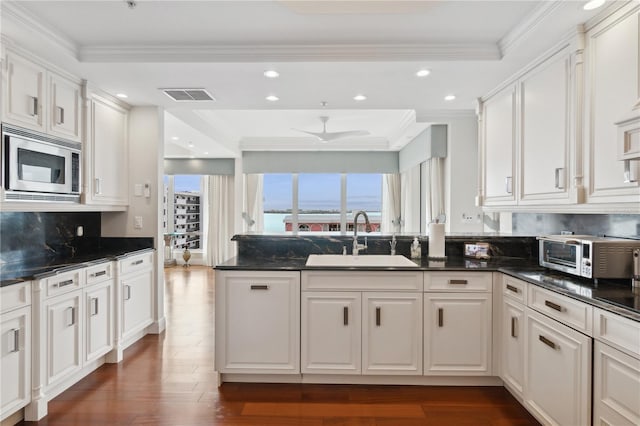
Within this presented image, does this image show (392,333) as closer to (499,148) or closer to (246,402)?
(246,402)

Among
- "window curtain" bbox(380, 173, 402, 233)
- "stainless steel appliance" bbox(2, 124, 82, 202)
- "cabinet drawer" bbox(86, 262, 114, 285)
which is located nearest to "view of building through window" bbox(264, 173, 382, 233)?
"window curtain" bbox(380, 173, 402, 233)

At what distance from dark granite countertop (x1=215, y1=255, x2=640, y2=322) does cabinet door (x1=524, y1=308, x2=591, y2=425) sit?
20 cm

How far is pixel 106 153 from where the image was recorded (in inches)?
133

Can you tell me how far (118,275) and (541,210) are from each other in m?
3.34

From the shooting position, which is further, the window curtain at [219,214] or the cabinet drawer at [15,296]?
the window curtain at [219,214]

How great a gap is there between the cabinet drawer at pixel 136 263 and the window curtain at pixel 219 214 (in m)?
4.38

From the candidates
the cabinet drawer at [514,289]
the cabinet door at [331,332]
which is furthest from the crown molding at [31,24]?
the cabinet drawer at [514,289]

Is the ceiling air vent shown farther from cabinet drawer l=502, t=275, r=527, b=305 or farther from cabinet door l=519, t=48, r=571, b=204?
cabinet drawer l=502, t=275, r=527, b=305

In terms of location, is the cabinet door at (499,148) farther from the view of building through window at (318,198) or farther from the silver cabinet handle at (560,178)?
the view of building through window at (318,198)

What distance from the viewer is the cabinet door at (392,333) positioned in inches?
103

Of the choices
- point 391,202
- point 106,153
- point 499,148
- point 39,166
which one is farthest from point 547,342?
point 391,202

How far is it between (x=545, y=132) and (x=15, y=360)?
3572 mm

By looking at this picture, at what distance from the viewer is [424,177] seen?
6.29m

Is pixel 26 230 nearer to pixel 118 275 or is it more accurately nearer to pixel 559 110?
pixel 118 275
